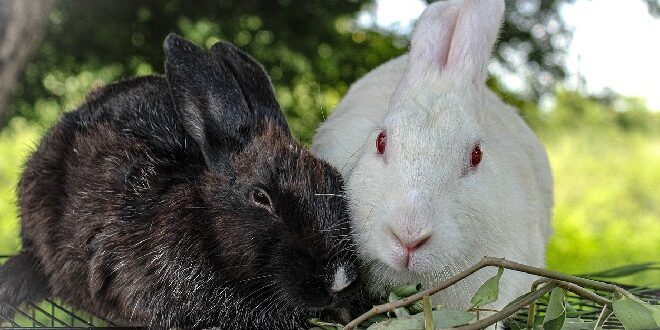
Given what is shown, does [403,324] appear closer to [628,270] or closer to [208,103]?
[208,103]

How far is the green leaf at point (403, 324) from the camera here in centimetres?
237

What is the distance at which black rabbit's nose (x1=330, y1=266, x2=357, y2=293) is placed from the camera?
266 centimetres

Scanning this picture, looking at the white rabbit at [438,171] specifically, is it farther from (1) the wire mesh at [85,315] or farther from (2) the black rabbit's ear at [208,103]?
(2) the black rabbit's ear at [208,103]

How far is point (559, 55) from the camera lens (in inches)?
287

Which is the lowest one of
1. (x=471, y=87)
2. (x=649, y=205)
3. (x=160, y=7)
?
(x=649, y=205)

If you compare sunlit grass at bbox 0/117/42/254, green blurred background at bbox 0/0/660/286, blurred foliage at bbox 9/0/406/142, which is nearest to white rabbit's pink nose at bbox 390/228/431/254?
green blurred background at bbox 0/0/660/286

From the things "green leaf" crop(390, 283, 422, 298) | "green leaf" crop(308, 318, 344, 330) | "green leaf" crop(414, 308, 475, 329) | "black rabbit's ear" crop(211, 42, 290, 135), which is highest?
"black rabbit's ear" crop(211, 42, 290, 135)

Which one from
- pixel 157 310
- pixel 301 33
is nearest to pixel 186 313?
pixel 157 310

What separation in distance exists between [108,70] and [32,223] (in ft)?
12.5

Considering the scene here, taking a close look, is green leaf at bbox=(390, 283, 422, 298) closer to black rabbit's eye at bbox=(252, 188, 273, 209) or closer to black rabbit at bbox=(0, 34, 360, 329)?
black rabbit at bbox=(0, 34, 360, 329)

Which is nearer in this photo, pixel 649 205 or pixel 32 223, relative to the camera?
pixel 32 223

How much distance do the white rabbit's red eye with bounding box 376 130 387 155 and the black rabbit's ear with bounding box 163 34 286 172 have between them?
0.45m

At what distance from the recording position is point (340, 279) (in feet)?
8.73

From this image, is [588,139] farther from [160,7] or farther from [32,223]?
[32,223]
